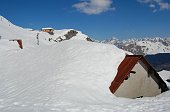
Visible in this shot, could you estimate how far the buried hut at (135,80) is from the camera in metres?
24.9

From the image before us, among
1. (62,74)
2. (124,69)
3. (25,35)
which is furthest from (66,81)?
(25,35)

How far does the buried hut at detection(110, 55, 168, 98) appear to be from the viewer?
24.9 metres

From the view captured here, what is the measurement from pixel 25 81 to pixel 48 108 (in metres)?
7.59

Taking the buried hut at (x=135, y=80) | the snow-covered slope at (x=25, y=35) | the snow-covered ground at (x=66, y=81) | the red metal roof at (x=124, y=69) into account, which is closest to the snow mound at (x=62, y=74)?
the snow-covered ground at (x=66, y=81)

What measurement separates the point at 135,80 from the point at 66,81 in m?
7.59

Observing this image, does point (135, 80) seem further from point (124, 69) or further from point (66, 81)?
point (66, 81)

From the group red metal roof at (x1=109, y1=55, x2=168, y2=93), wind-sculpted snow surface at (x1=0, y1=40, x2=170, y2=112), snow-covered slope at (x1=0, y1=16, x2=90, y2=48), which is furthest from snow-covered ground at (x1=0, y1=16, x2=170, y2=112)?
snow-covered slope at (x1=0, y1=16, x2=90, y2=48)

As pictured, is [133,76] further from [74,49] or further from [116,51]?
[74,49]

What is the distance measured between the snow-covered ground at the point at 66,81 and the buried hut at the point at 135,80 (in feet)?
2.30

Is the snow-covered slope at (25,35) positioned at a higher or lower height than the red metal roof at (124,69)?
higher

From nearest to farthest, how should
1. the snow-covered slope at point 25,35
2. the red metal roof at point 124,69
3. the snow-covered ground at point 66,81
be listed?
the snow-covered ground at point 66,81 < the red metal roof at point 124,69 < the snow-covered slope at point 25,35

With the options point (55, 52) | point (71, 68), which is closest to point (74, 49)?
point (55, 52)

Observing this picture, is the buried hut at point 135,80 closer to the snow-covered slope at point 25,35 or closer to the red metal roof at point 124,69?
the red metal roof at point 124,69

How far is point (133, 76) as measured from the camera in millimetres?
26391
